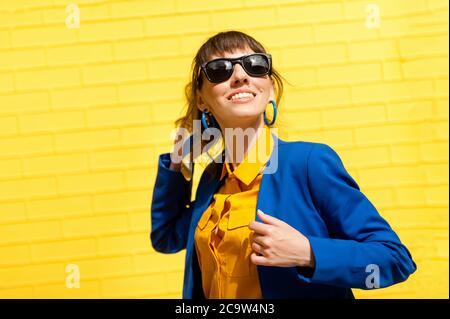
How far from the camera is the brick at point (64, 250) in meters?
4.21

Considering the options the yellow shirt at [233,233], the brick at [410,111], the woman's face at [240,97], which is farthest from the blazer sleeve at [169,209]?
the brick at [410,111]

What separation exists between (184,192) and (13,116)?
6.68ft

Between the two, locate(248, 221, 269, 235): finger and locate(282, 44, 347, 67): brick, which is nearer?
locate(248, 221, 269, 235): finger

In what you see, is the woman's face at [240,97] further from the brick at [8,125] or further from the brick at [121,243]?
the brick at [8,125]

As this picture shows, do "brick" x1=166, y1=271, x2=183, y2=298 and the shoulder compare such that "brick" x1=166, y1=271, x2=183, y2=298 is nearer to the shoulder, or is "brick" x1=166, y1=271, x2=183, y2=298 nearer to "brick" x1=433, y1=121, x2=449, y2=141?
"brick" x1=433, y1=121, x2=449, y2=141

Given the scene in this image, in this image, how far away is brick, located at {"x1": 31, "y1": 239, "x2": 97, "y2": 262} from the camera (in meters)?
4.21

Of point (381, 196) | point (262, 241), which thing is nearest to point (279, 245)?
point (262, 241)

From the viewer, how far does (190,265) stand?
2.30 m

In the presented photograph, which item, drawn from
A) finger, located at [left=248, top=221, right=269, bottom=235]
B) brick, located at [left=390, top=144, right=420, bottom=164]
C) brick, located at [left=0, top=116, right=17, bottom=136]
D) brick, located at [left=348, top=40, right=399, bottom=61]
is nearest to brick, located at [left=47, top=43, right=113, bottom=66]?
brick, located at [left=0, top=116, right=17, bottom=136]

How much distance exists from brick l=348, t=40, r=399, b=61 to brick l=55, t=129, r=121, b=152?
1636 mm

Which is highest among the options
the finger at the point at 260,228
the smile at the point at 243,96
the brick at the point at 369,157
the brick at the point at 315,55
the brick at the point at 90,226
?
the brick at the point at 315,55

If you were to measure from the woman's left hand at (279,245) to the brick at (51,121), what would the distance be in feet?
8.62

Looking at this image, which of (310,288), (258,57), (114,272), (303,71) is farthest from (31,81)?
(310,288)
